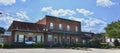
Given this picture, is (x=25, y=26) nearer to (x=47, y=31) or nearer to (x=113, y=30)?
(x=47, y=31)

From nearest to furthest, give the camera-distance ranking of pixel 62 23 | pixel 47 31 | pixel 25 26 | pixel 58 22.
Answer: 1. pixel 25 26
2. pixel 47 31
3. pixel 58 22
4. pixel 62 23

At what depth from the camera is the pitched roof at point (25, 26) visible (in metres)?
45.7

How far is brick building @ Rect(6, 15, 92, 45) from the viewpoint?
151ft

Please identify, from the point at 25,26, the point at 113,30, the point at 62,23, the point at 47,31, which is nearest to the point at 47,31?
the point at 47,31

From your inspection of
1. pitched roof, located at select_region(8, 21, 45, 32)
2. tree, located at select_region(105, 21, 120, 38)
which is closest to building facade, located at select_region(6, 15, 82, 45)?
pitched roof, located at select_region(8, 21, 45, 32)

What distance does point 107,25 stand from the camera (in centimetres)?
6475

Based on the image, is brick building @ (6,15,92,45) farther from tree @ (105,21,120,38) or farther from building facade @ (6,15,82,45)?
tree @ (105,21,120,38)

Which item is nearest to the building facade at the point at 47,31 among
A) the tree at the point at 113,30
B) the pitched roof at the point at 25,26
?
the pitched roof at the point at 25,26

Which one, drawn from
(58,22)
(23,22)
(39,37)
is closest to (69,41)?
(58,22)

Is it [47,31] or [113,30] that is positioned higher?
[113,30]

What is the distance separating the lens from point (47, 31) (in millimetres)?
50250

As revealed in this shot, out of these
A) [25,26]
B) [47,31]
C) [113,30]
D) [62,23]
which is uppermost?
[62,23]

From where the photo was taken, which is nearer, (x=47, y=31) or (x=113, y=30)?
(x=47, y=31)

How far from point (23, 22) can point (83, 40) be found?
19.1 m
